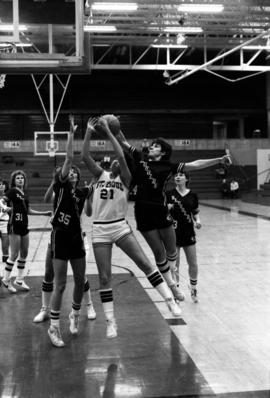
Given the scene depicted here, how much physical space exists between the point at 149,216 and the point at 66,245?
930mm

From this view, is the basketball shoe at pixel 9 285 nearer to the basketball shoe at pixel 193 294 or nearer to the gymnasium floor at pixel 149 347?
the gymnasium floor at pixel 149 347

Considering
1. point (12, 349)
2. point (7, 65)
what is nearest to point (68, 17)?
point (7, 65)

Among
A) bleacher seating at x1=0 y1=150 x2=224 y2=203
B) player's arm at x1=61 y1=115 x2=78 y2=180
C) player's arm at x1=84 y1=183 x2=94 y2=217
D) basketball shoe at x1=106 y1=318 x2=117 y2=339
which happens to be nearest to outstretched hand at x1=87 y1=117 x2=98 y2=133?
player's arm at x1=61 y1=115 x2=78 y2=180

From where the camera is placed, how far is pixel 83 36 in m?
5.93

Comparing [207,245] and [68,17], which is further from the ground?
[68,17]

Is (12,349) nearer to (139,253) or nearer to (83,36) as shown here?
(139,253)

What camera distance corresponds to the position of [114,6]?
47.3 ft

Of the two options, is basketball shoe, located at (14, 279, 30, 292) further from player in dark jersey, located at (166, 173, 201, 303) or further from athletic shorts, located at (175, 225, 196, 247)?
athletic shorts, located at (175, 225, 196, 247)

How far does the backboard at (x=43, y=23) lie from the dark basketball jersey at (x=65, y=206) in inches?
67.0

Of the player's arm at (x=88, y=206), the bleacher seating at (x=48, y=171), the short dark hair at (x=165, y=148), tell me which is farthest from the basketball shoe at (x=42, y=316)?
the bleacher seating at (x=48, y=171)

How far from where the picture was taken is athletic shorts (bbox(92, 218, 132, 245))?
4164 millimetres

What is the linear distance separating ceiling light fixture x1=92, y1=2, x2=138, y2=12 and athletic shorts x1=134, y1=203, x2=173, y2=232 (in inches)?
436

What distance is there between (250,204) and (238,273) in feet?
47.2

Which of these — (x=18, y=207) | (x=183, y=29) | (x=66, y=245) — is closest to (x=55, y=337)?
(x=66, y=245)
